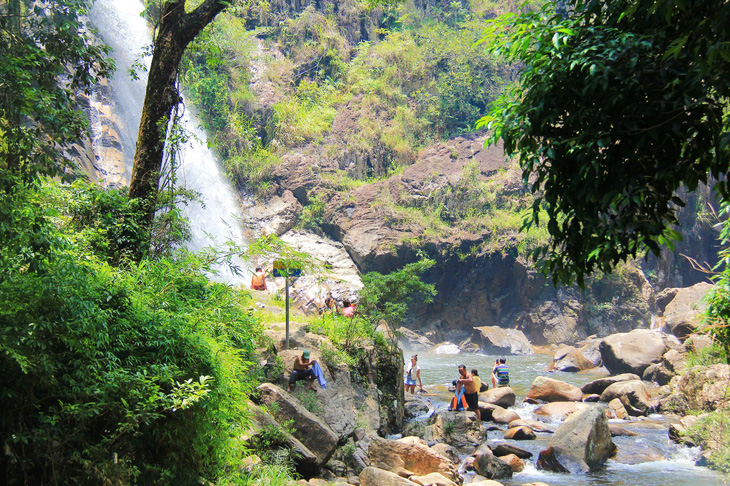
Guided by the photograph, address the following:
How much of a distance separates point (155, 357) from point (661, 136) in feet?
14.3

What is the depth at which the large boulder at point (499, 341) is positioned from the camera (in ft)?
88.1

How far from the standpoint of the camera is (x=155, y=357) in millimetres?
4809

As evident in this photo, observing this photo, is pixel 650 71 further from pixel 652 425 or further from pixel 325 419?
pixel 652 425

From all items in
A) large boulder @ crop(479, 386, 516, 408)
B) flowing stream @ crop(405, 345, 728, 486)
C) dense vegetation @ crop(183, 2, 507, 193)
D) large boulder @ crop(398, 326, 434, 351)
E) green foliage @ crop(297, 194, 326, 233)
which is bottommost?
flowing stream @ crop(405, 345, 728, 486)

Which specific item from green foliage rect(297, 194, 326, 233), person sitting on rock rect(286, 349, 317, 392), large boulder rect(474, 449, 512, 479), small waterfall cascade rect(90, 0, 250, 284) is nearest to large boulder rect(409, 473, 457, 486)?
large boulder rect(474, 449, 512, 479)

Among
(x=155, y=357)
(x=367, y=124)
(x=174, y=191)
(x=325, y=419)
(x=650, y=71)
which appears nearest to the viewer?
(x=650, y=71)

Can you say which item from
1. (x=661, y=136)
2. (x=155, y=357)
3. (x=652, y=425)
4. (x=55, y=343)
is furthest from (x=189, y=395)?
(x=652, y=425)

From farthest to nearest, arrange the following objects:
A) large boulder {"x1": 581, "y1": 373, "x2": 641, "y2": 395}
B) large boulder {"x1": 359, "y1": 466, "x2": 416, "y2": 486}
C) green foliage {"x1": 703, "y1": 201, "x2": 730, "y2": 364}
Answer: large boulder {"x1": 581, "y1": 373, "x2": 641, "y2": 395}, large boulder {"x1": 359, "y1": 466, "x2": 416, "y2": 486}, green foliage {"x1": 703, "y1": 201, "x2": 730, "y2": 364}

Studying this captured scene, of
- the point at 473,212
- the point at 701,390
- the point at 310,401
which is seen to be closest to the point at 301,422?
the point at 310,401

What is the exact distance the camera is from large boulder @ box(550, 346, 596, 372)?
22.3m

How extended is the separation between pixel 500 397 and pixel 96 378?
13599 mm

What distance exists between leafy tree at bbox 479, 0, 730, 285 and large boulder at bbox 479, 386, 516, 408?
511 inches

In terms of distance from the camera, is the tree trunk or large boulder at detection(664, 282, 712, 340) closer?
the tree trunk

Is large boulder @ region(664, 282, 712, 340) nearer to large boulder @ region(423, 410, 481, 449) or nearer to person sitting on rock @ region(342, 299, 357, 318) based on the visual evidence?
large boulder @ region(423, 410, 481, 449)
